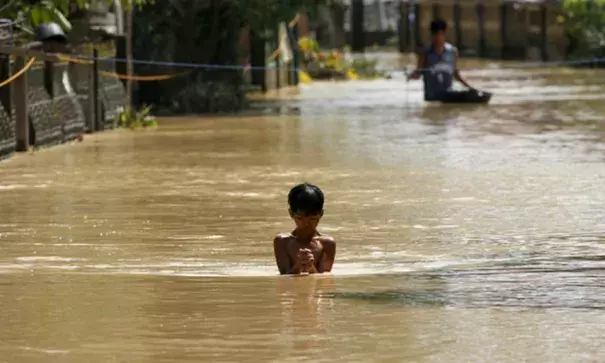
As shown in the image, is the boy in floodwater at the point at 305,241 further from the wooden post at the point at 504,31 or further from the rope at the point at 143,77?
the wooden post at the point at 504,31

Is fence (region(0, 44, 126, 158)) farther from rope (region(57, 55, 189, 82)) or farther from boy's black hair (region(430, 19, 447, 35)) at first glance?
boy's black hair (region(430, 19, 447, 35))

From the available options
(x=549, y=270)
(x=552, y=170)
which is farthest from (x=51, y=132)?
(x=549, y=270)

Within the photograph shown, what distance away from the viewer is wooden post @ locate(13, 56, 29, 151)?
880 inches

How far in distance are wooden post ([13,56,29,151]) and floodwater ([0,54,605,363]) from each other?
46 cm

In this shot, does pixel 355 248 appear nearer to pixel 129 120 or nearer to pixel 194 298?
pixel 194 298

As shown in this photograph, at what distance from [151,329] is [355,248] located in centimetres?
400

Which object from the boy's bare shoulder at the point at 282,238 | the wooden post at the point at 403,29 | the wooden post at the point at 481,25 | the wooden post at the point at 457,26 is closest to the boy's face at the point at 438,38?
the boy's bare shoulder at the point at 282,238

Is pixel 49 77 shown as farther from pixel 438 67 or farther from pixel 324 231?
pixel 324 231

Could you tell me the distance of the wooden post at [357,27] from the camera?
70.9 m

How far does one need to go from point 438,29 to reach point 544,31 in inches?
967

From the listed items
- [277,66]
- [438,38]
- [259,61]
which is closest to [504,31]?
[277,66]

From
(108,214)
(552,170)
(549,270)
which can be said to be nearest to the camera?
(549,270)

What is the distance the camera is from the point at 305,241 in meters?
11.7

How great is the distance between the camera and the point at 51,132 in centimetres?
2362
